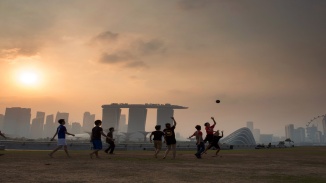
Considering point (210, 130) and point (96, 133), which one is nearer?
point (96, 133)

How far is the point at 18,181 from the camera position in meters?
7.04

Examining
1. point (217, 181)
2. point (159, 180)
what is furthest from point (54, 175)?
point (217, 181)

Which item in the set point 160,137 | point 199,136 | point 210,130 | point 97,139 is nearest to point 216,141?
point 210,130

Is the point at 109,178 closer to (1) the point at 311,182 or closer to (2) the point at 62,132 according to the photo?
(1) the point at 311,182

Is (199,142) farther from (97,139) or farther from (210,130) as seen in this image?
(97,139)

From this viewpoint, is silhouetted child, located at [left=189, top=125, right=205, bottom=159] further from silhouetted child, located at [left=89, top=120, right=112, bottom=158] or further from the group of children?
silhouetted child, located at [left=89, top=120, right=112, bottom=158]

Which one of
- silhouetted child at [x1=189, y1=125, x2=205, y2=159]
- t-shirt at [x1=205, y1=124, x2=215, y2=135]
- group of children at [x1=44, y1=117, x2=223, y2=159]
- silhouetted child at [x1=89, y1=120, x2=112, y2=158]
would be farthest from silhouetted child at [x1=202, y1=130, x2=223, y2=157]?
silhouetted child at [x1=89, y1=120, x2=112, y2=158]

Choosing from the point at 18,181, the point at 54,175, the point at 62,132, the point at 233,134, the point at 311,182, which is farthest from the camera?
the point at 233,134

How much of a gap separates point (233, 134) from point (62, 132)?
5052 inches

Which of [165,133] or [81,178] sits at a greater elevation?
[165,133]

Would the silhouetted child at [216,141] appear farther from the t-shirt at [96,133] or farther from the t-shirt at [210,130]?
the t-shirt at [96,133]

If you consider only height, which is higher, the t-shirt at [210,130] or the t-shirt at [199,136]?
the t-shirt at [210,130]

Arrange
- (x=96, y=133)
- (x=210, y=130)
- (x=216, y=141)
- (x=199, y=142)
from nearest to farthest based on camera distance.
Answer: (x=96, y=133), (x=199, y=142), (x=210, y=130), (x=216, y=141)

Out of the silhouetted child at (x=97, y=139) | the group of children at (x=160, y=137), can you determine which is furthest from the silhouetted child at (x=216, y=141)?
the silhouetted child at (x=97, y=139)
